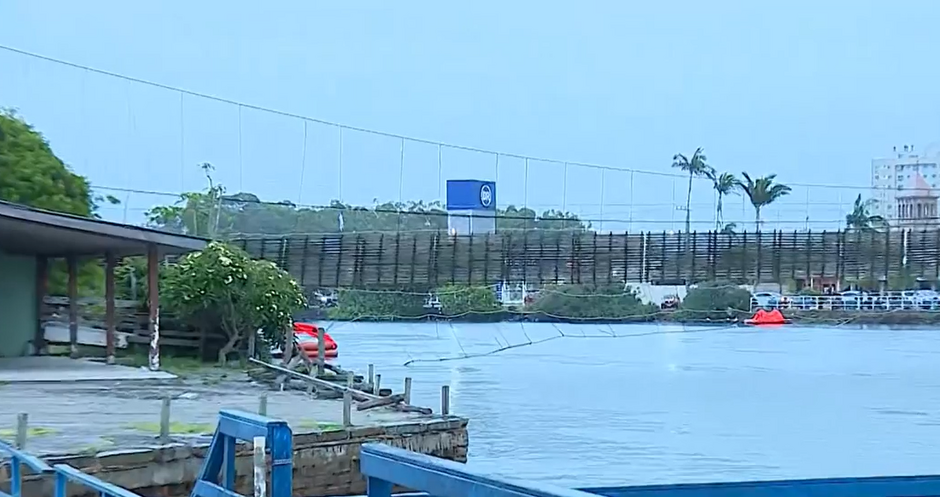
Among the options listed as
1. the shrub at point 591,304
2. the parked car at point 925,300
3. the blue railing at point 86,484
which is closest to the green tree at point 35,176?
the blue railing at point 86,484

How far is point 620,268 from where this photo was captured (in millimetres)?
46719

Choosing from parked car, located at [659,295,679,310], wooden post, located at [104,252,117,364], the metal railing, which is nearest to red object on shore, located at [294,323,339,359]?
wooden post, located at [104,252,117,364]

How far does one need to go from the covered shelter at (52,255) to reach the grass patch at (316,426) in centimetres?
766

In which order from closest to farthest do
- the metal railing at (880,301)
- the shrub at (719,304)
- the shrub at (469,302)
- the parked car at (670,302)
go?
the shrub at (469,302), the metal railing at (880,301), the parked car at (670,302), the shrub at (719,304)

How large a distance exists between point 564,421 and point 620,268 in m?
11.2

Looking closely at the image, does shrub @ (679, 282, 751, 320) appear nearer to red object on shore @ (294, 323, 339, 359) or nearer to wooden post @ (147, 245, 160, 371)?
red object on shore @ (294, 323, 339, 359)

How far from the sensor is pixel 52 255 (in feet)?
101

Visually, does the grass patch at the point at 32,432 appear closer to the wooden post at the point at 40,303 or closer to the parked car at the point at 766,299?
the wooden post at the point at 40,303

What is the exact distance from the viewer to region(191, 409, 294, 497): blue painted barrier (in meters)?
6.09

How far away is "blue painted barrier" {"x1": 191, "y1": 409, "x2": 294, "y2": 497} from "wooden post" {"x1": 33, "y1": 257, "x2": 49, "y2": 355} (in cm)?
2491

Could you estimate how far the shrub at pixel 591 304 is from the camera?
85.1 m

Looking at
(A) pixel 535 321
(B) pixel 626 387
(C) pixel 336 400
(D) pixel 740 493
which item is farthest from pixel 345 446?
(A) pixel 535 321

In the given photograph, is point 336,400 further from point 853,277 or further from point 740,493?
point 853,277

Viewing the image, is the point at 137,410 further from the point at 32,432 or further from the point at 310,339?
the point at 310,339
